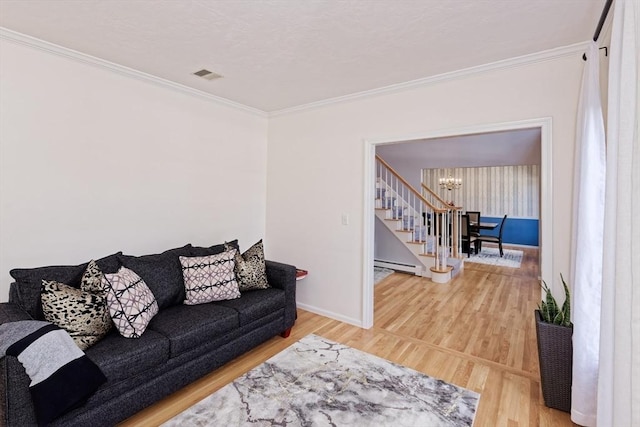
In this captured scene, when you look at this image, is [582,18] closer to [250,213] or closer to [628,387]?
[628,387]

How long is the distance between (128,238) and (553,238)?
360 cm

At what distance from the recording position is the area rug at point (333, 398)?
196cm

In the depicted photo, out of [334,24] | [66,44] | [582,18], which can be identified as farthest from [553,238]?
[66,44]

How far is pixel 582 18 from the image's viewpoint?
195 centimetres

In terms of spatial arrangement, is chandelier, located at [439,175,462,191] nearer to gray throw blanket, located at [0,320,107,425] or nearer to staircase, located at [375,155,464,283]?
staircase, located at [375,155,464,283]

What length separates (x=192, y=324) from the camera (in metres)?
2.25

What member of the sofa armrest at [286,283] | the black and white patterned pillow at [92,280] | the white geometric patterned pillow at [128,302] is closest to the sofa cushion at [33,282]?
the black and white patterned pillow at [92,280]

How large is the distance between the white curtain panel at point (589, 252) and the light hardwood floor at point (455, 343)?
0.90 feet

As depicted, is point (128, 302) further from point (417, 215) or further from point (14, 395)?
point (417, 215)

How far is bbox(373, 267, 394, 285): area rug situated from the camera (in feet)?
17.5

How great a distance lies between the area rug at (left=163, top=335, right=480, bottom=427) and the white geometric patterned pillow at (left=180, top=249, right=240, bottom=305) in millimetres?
698

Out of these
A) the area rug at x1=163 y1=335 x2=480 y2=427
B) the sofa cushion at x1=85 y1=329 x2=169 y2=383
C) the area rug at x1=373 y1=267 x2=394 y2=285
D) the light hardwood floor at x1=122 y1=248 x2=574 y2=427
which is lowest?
the area rug at x1=163 y1=335 x2=480 y2=427

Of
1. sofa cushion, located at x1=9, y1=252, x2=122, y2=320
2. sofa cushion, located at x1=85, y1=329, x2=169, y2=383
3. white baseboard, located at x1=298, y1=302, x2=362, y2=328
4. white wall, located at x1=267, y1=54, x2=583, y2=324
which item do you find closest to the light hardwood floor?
white baseboard, located at x1=298, y1=302, x2=362, y2=328

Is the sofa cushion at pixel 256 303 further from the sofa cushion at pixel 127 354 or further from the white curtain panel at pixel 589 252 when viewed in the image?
the white curtain panel at pixel 589 252
